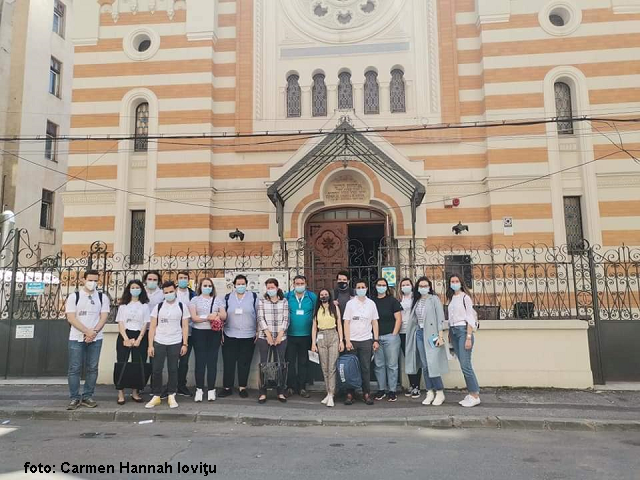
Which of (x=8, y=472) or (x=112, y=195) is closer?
(x=8, y=472)

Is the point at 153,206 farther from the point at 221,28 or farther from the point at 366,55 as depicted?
the point at 366,55

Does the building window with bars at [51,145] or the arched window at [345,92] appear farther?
the building window with bars at [51,145]

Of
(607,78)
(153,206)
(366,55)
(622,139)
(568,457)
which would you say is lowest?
(568,457)

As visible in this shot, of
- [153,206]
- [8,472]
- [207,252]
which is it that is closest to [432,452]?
[8,472]

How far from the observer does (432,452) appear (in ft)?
18.6

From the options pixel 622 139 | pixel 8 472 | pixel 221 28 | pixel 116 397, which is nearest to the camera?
pixel 8 472

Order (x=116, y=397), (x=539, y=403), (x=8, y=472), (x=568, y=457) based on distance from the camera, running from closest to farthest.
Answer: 1. (x=8, y=472)
2. (x=568, y=457)
3. (x=539, y=403)
4. (x=116, y=397)

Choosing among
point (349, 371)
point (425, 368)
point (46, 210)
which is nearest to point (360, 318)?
point (349, 371)

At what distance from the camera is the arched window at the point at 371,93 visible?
49.3 ft

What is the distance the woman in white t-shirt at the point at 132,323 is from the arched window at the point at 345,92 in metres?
8.94

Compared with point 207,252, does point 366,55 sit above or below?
above

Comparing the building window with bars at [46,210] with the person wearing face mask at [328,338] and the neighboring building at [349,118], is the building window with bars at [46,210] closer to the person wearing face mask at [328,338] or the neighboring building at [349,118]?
the neighboring building at [349,118]

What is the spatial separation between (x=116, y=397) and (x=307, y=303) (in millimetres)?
3481

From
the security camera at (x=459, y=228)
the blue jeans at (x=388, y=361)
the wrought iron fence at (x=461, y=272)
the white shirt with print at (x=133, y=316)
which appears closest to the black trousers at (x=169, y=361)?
the white shirt with print at (x=133, y=316)
